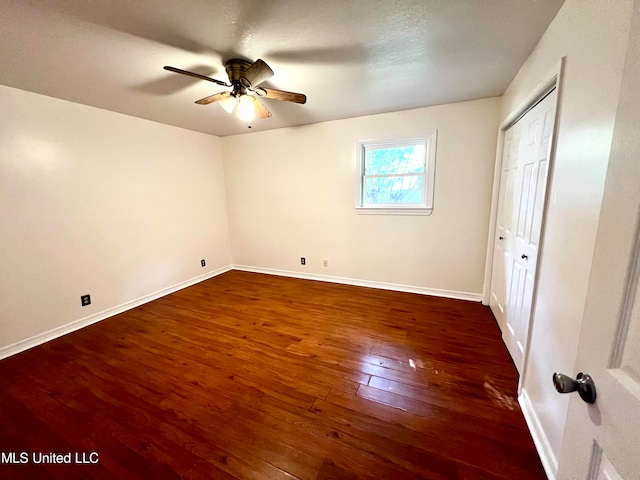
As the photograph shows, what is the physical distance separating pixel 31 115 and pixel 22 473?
2.76m

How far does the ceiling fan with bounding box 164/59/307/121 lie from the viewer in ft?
5.72

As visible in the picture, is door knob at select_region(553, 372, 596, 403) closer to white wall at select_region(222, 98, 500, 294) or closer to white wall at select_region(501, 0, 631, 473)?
white wall at select_region(501, 0, 631, 473)

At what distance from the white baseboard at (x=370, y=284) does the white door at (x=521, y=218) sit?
1.65 feet

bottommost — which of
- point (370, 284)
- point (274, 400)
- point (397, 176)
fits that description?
point (274, 400)

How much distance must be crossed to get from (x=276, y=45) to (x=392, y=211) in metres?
2.26

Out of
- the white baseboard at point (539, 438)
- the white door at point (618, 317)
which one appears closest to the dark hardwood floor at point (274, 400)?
the white baseboard at point (539, 438)

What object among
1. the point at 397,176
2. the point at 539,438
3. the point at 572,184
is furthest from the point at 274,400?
the point at 397,176

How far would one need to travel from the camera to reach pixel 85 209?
2.68m

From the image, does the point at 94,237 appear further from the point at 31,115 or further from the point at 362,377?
the point at 362,377

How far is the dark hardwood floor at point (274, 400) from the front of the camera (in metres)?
1.30

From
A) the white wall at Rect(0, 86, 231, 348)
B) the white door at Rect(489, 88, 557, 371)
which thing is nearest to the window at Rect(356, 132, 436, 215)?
the white door at Rect(489, 88, 557, 371)

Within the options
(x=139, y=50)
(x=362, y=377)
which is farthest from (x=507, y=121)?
(x=139, y=50)

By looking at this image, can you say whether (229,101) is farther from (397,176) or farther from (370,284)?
(370,284)

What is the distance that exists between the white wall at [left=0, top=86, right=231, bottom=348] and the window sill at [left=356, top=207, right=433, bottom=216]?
8.52 feet
